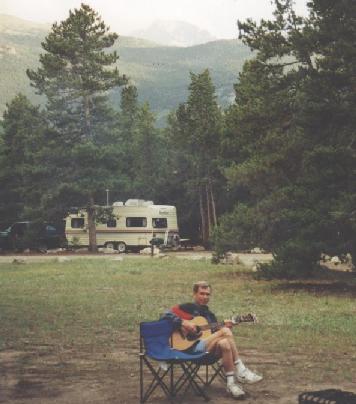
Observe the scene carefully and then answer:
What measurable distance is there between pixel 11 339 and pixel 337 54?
1091 cm

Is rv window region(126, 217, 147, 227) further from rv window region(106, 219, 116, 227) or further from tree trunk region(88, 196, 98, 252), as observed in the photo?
tree trunk region(88, 196, 98, 252)

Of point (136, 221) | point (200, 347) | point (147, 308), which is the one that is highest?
point (200, 347)

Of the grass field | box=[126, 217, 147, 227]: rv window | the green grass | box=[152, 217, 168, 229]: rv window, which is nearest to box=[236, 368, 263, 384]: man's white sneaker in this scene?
the grass field

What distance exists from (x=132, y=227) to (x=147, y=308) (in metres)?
29.3

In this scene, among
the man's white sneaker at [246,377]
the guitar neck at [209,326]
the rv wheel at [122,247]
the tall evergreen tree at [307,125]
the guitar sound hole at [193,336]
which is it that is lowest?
the rv wheel at [122,247]

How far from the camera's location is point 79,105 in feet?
153

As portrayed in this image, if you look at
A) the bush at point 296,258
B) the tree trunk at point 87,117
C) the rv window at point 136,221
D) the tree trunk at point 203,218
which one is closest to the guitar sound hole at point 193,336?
the bush at point 296,258

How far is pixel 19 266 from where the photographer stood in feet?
101

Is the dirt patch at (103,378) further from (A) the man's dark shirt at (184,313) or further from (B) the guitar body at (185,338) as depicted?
(A) the man's dark shirt at (184,313)

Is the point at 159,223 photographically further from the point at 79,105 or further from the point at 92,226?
the point at 79,105

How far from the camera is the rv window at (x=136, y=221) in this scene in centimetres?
4422

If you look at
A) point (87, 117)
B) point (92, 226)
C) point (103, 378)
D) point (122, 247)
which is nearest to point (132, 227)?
point (122, 247)

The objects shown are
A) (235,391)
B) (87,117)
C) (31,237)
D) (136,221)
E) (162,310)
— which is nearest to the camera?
(235,391)

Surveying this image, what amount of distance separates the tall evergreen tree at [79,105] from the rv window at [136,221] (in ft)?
8.03
